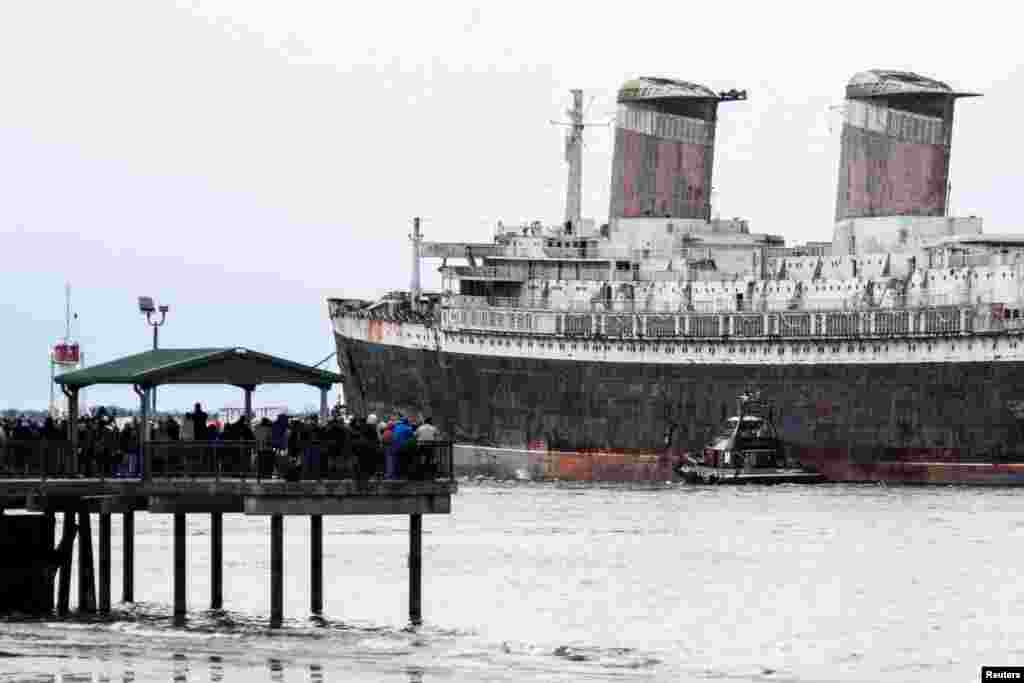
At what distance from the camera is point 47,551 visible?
2259 inches

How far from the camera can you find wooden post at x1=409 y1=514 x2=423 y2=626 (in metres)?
54.5

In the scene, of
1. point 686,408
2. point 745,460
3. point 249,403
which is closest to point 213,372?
point 249,403

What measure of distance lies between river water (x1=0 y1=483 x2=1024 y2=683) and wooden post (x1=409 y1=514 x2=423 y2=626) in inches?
20.9

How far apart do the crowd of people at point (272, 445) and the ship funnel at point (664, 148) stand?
8972 cm

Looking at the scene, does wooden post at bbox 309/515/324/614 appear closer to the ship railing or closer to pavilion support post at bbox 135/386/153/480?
pavilion support post at bbox 135/386/153/480

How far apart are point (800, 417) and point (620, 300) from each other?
14.7 meters

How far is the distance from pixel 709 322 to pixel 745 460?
1630 cm

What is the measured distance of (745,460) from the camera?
399 feet

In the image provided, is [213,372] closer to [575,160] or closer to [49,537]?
[49,537]

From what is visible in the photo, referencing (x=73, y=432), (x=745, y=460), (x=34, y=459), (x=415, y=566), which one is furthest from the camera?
(x=745, y=460)

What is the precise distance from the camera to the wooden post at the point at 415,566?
5453 cm

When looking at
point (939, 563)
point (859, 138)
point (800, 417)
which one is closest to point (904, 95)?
point (859, 138)

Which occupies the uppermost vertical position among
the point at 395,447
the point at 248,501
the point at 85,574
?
the point at 395,447

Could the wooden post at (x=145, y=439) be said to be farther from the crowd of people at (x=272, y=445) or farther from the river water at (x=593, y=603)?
the river water at (x=593, y=603)
